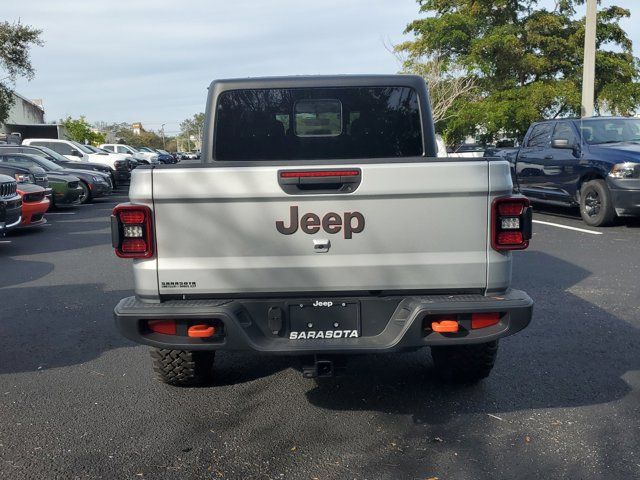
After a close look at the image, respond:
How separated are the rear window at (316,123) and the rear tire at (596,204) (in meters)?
7.60

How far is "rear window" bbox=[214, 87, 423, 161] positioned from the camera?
487cm

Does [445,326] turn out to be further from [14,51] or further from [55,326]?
[14,51]

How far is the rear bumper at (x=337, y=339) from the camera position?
3.52 m

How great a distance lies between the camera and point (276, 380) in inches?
184

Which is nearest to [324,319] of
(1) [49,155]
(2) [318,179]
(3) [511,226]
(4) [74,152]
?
(2) [318,179]

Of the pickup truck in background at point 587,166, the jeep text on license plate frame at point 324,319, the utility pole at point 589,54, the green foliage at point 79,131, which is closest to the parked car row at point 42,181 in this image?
the jeep text on license plate frame at point 324,319

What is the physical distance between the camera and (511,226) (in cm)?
362

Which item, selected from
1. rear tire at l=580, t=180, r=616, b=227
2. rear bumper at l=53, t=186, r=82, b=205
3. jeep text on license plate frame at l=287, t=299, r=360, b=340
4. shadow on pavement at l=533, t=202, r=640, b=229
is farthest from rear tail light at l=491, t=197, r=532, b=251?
rear bumper at l=53, t=186, r=82, b=205

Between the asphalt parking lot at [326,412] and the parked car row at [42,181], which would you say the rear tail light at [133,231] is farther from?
the parked car row at [42,181]

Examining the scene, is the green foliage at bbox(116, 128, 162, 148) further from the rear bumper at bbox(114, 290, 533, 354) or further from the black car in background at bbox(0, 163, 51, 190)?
the rear bumper at bbox(114, 290, 533, 354)

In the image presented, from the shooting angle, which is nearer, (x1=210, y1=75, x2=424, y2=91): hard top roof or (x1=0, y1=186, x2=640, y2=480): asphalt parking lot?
(x1=0, y1=186, x2=640, y2=480): asphalt parking lot

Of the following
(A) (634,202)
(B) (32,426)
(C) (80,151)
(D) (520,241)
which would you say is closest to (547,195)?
(A) (634,202)

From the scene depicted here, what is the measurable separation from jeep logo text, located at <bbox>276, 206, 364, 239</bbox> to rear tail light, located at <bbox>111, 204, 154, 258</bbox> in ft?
2.23

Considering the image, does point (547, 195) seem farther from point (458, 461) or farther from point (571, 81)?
point (571, 81)
